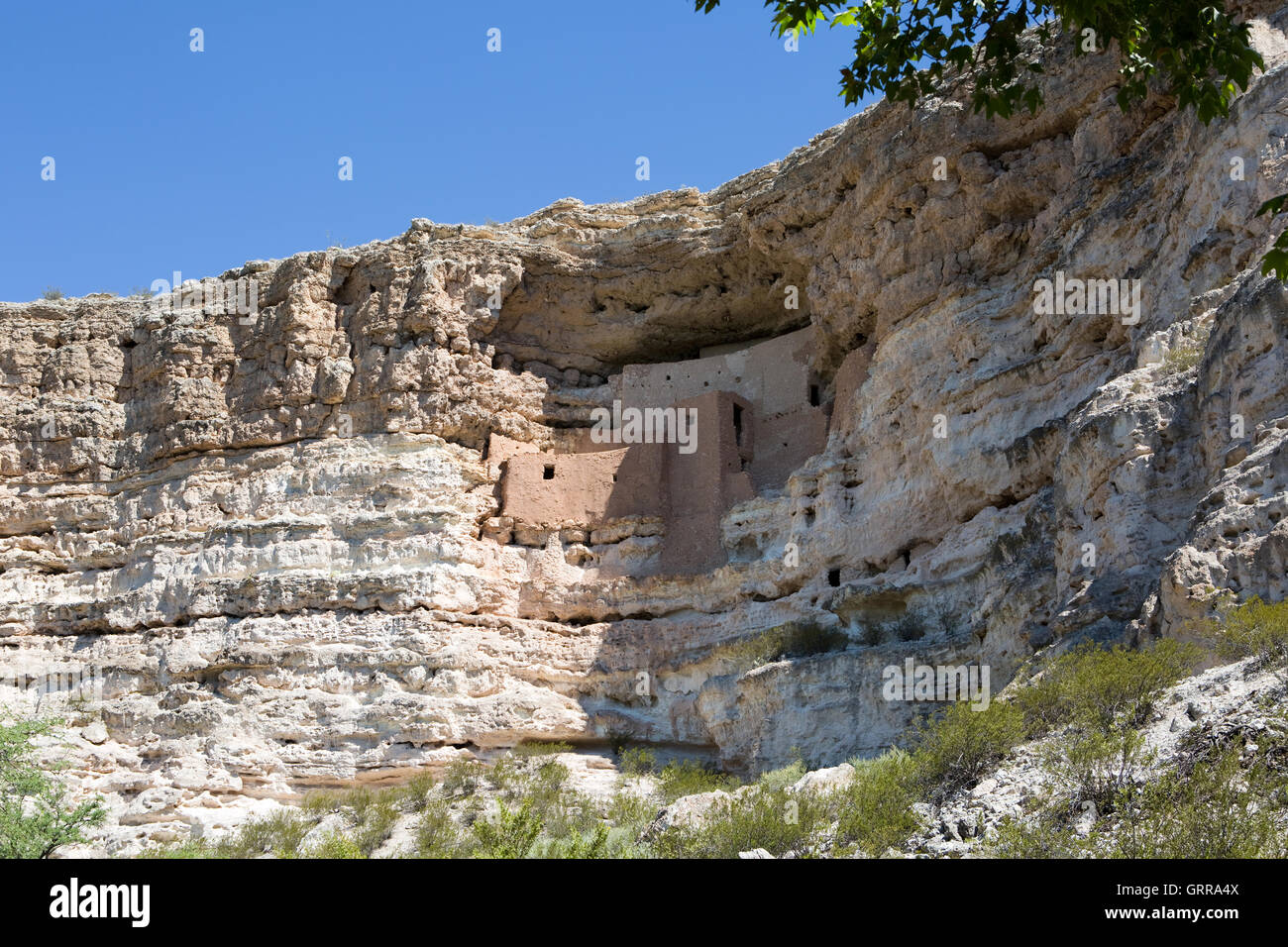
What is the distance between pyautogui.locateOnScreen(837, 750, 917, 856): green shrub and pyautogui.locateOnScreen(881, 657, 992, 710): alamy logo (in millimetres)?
3152

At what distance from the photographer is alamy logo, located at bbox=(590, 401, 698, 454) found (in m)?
24.6

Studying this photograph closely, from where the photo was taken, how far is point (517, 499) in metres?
24.6

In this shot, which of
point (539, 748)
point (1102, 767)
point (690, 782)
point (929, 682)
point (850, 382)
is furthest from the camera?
point (850, 382)

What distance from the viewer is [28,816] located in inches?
618

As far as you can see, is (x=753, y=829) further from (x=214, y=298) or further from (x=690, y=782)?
(x=214, y=298)

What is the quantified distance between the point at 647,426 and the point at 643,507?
68.2 inches

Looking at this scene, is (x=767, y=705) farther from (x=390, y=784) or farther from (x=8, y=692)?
(x=8, y=692)

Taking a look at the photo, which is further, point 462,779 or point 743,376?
point 743,376

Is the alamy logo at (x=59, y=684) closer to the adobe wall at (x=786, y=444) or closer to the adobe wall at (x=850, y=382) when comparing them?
the adobe wall at (x=786, y=444)

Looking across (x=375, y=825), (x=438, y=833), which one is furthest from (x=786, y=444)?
(x=375, y=825)

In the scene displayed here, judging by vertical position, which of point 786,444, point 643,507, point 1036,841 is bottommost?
point 1036,841

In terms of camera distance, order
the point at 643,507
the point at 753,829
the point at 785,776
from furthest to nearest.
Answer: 1. the point at 643,507
2. the point at 785,776
3. the point at 753,829

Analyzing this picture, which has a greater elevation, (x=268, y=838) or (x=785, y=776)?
(x=785, y=776)
